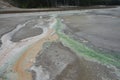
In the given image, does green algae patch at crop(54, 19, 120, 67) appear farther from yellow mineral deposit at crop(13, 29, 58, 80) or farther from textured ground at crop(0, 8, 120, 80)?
yellow mineral deposit at crop(13, 29, 58, 80)

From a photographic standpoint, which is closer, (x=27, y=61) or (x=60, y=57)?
(x=27, y=61)

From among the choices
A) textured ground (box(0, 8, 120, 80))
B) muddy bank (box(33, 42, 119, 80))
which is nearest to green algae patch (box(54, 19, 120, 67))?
textured ground (box(0, 8, 120, 80))

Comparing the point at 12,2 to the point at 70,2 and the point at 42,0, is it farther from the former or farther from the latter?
the point at 70,2

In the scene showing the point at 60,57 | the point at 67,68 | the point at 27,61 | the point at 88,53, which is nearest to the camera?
the point at 67,68

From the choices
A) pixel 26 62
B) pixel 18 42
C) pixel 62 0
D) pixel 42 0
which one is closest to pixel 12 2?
pixel 42 0

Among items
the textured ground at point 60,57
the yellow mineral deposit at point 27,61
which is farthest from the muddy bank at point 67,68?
the yellow mineral deposit at point 27,61

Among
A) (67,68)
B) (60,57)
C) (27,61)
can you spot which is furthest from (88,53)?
(27,61)

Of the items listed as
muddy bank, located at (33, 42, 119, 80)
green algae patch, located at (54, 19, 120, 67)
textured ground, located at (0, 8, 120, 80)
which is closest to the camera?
muddy bank, located at (33, 42, 119, 80)

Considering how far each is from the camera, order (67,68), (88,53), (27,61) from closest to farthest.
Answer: (67,68) → (27,61) → (88,53)

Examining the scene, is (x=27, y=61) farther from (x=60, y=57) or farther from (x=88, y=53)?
(x=88, y=53)
